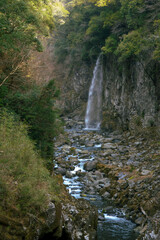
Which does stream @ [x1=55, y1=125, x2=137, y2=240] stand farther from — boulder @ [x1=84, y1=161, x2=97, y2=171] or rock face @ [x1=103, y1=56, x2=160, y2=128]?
rock face @ [x1=103, y1=56, x2=160, y2=128]

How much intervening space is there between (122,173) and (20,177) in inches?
289

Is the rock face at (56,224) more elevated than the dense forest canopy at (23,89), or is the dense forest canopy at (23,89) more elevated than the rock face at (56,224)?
the dense forest canopy at (23,89)

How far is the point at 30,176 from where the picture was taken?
584 cm

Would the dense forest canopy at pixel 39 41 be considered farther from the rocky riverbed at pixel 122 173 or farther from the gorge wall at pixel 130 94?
the rocky riverbed at pixel 122 173

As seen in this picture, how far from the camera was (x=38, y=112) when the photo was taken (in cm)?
971

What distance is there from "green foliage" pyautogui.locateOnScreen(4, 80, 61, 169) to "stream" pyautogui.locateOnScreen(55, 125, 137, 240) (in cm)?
222

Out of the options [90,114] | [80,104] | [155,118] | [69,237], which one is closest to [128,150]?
[155,118]

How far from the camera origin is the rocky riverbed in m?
8.08

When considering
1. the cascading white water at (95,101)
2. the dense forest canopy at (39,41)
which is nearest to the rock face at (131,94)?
the dense forest canopy at (39,41)

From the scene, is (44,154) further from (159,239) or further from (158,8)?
(158,8)

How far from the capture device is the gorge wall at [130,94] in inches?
696

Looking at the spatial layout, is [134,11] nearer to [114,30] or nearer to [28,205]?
[114,30]

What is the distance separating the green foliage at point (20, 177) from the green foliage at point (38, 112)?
249cm

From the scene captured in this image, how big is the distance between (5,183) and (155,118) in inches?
554
